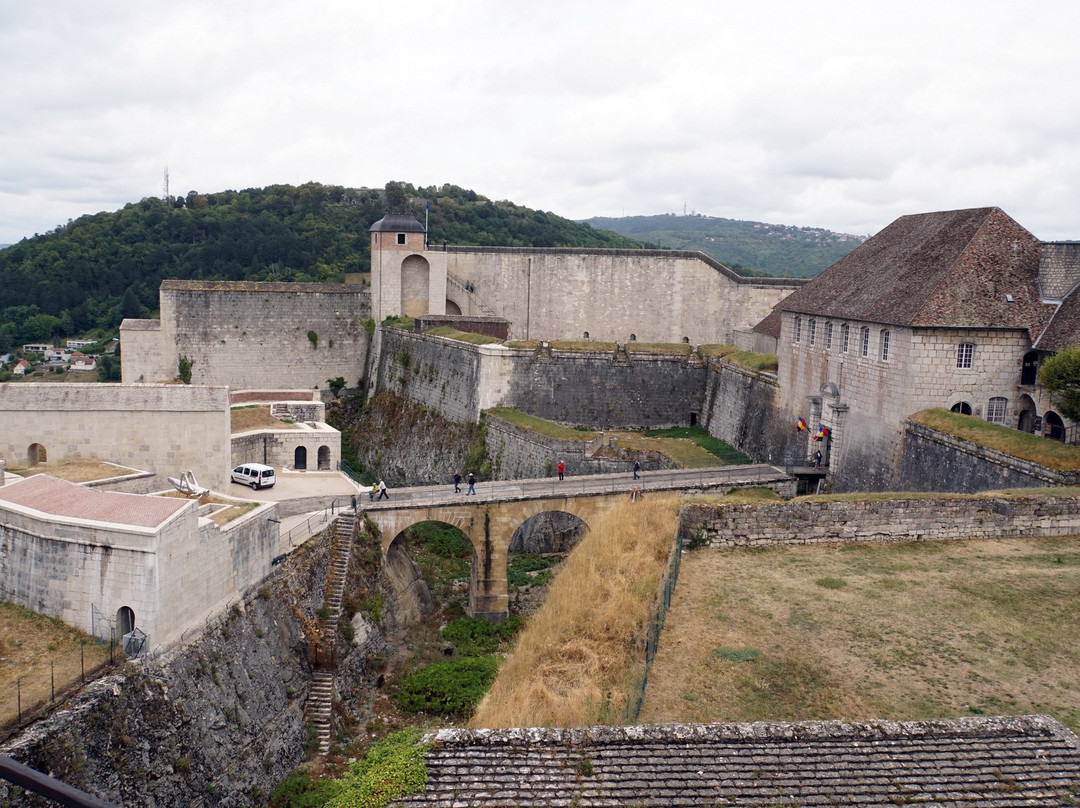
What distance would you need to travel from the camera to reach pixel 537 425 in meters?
32.2

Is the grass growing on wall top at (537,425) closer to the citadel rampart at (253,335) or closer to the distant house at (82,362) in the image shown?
the citadel rampart at (253,335)

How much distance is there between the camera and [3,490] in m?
19.0

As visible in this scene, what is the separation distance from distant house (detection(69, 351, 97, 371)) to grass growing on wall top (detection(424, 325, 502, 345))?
2156 cm

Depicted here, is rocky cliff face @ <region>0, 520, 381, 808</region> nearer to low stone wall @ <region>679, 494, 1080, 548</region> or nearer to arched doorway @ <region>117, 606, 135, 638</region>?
arched doorway @ <region>117, 606, 135, 638</region>

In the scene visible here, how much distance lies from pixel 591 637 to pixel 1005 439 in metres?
12.1

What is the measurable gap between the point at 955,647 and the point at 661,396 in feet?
81.0

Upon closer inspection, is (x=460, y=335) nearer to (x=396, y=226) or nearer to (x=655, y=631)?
(x=396, y=226)

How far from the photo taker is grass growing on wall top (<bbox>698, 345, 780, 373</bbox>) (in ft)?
109

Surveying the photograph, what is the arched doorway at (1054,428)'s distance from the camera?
21.6 meters

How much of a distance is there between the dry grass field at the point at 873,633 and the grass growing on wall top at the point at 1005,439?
7.79ft

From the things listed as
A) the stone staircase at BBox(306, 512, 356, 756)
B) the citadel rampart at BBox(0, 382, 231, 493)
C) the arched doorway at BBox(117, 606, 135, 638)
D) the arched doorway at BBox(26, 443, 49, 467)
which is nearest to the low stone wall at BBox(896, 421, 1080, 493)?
the stone staircase at BBox(306, 512, 356, 756)

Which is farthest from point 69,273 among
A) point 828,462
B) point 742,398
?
point 828,462

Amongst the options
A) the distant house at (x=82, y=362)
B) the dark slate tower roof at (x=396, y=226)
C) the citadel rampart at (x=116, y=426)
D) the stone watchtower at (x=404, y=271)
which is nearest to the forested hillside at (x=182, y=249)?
the distant house at (x=82, y=362)

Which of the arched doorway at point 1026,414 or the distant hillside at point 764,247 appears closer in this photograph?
the arched doorway at point 1026,414
